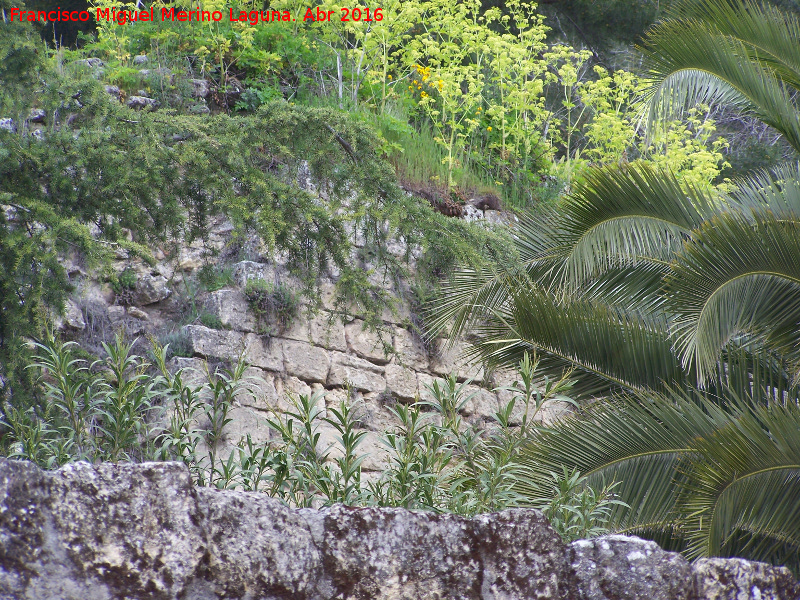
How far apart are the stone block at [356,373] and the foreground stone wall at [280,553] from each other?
19.1ft

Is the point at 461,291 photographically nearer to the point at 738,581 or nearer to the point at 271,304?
the point at 271,304

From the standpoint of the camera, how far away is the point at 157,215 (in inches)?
160

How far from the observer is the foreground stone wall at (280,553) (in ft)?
5.01

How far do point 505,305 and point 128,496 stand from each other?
5.34 metres

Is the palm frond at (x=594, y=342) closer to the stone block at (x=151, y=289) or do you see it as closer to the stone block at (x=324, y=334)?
the stone block at (x=324, y=334)

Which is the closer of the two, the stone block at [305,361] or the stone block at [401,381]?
the stone block at [305,361]

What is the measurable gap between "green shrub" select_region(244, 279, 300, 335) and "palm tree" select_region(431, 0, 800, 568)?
1565 mm

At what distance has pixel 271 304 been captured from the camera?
7.56 m

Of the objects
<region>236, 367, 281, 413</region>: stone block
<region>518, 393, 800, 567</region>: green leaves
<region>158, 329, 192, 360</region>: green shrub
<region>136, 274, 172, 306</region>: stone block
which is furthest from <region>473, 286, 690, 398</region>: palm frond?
<region>136, 274, 172, 306</region>: stone block

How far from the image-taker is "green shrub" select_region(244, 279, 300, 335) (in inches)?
294

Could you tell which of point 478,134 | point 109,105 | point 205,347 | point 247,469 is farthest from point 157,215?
point 478,134

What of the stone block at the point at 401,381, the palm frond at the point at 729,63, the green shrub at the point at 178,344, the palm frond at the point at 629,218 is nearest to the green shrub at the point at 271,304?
the green shrub at the point at 178,344

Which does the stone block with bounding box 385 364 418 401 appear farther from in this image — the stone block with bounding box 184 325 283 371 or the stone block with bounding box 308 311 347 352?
Answer: the stone block with bounding box 184 325 283 371

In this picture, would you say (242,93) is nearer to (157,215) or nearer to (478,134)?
(478,134)
